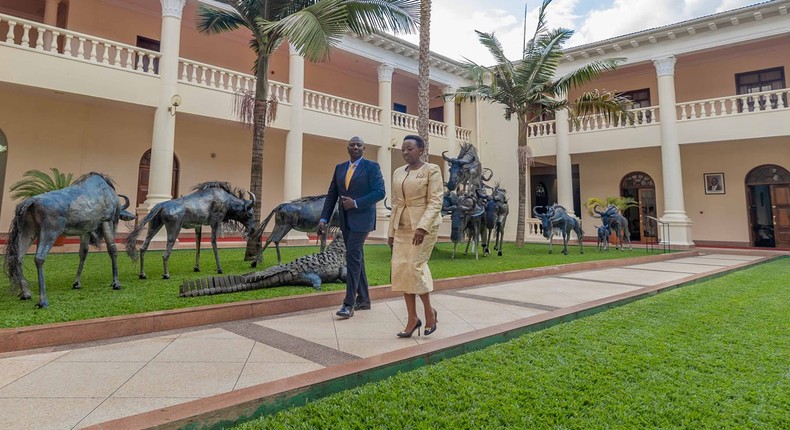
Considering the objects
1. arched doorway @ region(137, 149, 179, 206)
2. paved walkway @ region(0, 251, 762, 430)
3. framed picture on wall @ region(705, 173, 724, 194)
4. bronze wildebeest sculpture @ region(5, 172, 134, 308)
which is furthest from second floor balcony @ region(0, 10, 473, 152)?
framed picture on wall @ region(705, 173, 724, 194)

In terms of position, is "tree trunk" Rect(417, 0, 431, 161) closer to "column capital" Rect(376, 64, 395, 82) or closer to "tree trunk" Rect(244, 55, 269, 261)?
"tree trunk" Rect(244, 55, 269, 261)

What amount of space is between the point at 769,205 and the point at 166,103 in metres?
23.5

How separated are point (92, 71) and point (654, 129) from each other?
20117 mm

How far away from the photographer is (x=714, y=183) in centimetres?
1800

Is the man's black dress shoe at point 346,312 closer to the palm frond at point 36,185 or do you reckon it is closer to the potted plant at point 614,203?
the palm frond at point 36,185

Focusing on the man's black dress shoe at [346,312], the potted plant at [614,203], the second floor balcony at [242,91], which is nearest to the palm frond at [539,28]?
the second floor balcony at [242,91]

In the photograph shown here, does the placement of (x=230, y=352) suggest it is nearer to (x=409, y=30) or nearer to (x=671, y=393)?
(x=671, y=393)

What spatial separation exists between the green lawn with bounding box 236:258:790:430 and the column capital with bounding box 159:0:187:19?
43.3 feet

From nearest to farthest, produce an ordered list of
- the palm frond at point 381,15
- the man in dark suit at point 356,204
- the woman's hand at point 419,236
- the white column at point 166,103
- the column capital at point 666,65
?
the woman's hand at point 419,236, the man in dark suit at point 356,204, the palm frond at point 381,15, the white column at point 166,103, the column capital at point 666,65

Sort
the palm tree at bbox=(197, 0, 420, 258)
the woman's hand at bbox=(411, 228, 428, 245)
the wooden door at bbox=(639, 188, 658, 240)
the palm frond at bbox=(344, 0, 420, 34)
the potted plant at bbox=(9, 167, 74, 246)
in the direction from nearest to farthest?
1. the woman's hand at bbox=(411, 228, 428, 245)
2. the palm tree at bbox=(197, 0, 420, 258)
3. the palm frond at bbox=(344, 0, 420, 34)
4. the potted plant at bbox=(9, 167, 74, 246)
5. the wooden door at bbox=(639, 188, 658, 240)

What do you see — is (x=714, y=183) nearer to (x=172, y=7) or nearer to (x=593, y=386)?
(x=593, y=386)

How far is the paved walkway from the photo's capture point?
2.21 metres

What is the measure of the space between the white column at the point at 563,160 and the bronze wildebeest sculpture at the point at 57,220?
1713 cm

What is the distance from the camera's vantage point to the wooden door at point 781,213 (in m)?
16.4
